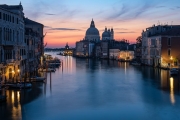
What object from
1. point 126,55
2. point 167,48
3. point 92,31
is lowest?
point 126,55

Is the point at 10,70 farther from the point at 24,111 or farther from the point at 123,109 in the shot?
the point at 123,109

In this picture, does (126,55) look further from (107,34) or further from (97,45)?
(107,34)

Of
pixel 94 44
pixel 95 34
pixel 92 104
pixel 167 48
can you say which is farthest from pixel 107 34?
pixel 92 104

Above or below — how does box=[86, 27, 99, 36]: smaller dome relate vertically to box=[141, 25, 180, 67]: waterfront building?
above

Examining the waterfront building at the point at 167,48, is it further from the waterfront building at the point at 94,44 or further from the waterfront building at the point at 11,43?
the waterfront building at the point at 94,44

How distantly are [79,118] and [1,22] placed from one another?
8.04 meters

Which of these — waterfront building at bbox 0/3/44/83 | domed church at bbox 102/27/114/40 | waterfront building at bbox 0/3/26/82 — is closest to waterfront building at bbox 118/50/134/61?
waterfront building at bbox 0/3/44/83

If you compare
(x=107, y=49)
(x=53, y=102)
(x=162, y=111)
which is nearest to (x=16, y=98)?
(x=53, y=102)

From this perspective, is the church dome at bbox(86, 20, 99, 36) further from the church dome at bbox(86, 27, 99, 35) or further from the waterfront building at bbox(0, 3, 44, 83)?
the waterfront building at bbox(0, 3, 44, 83)

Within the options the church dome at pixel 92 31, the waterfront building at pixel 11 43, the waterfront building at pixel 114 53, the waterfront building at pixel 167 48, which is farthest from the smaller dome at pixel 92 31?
the waterfront building at pixel 11 43

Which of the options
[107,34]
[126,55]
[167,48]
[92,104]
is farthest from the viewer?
[107,34]

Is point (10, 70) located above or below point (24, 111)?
above

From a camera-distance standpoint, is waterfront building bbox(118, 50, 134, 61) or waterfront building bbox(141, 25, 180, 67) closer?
waterfront building bbox(141, 25, 180, 67)

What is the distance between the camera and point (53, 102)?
575 inches
